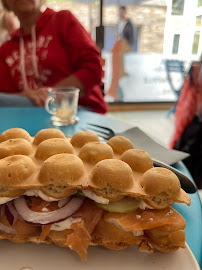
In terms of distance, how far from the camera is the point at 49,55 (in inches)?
66.8

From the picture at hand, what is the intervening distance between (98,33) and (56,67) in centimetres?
293

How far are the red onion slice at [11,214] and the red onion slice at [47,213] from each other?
1 cm

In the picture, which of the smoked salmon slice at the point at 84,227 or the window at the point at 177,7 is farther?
the window at the point at 177,7

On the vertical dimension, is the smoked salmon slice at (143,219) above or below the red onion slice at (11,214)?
above

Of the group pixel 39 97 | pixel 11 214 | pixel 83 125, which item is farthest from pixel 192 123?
pixel 11 214

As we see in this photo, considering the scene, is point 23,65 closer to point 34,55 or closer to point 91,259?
point 34,55

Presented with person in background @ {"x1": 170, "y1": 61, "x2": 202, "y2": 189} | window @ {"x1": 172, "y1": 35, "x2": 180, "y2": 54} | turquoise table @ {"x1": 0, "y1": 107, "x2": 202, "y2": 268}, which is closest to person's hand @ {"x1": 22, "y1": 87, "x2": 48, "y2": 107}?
turquoise table @ {"x1": 0, "y1": 107, "x2": 202, "y2": 268}

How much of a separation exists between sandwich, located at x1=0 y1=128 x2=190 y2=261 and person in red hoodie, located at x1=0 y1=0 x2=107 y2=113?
120cm

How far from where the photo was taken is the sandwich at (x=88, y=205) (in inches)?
18.5

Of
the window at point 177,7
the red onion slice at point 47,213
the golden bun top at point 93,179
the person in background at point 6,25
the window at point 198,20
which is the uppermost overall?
the window at point 177,7

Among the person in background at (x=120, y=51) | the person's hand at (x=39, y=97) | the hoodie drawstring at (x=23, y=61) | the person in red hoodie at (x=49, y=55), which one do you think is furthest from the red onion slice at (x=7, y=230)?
the person in background at (x=120, y=51)

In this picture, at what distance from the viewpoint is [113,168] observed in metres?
0.49

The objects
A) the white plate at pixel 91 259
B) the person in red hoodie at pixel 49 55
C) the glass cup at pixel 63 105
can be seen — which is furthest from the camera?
the person in red hoodie at pixel 49 55

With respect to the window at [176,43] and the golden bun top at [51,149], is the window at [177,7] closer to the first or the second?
the window at [176,43]
